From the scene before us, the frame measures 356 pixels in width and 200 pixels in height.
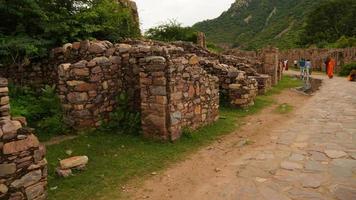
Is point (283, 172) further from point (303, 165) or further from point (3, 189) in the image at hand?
point (3, 189)

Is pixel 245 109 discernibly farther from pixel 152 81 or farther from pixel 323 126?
pixel 152 81

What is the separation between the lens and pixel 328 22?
50.7m

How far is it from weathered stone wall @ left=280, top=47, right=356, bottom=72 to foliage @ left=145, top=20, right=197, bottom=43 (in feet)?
46.0

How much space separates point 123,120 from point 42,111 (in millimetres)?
1834

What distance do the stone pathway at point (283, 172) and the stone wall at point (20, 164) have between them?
63.9 inches

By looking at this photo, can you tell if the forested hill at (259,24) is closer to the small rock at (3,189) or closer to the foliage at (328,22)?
the foliage at (328,22)

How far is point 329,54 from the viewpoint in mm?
30969

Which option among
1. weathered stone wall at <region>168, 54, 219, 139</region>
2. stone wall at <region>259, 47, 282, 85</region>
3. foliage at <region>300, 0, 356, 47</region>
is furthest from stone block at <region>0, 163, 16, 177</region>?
foliage at <region>300, 0, 356, 47</region>

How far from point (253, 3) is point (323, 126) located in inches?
3049

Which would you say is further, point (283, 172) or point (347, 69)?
point (347, 69)

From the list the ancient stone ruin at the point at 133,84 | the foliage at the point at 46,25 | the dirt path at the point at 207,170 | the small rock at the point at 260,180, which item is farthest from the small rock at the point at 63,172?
the foliage at the point at 46,25

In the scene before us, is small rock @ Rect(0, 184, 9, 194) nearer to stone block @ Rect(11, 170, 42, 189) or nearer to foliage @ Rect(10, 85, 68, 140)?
stone block @ Rect(11, 170, 42, 189)

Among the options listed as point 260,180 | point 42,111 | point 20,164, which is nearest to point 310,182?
point 260,180

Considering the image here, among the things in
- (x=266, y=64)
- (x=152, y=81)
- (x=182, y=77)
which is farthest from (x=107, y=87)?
(x=266, y=64)
